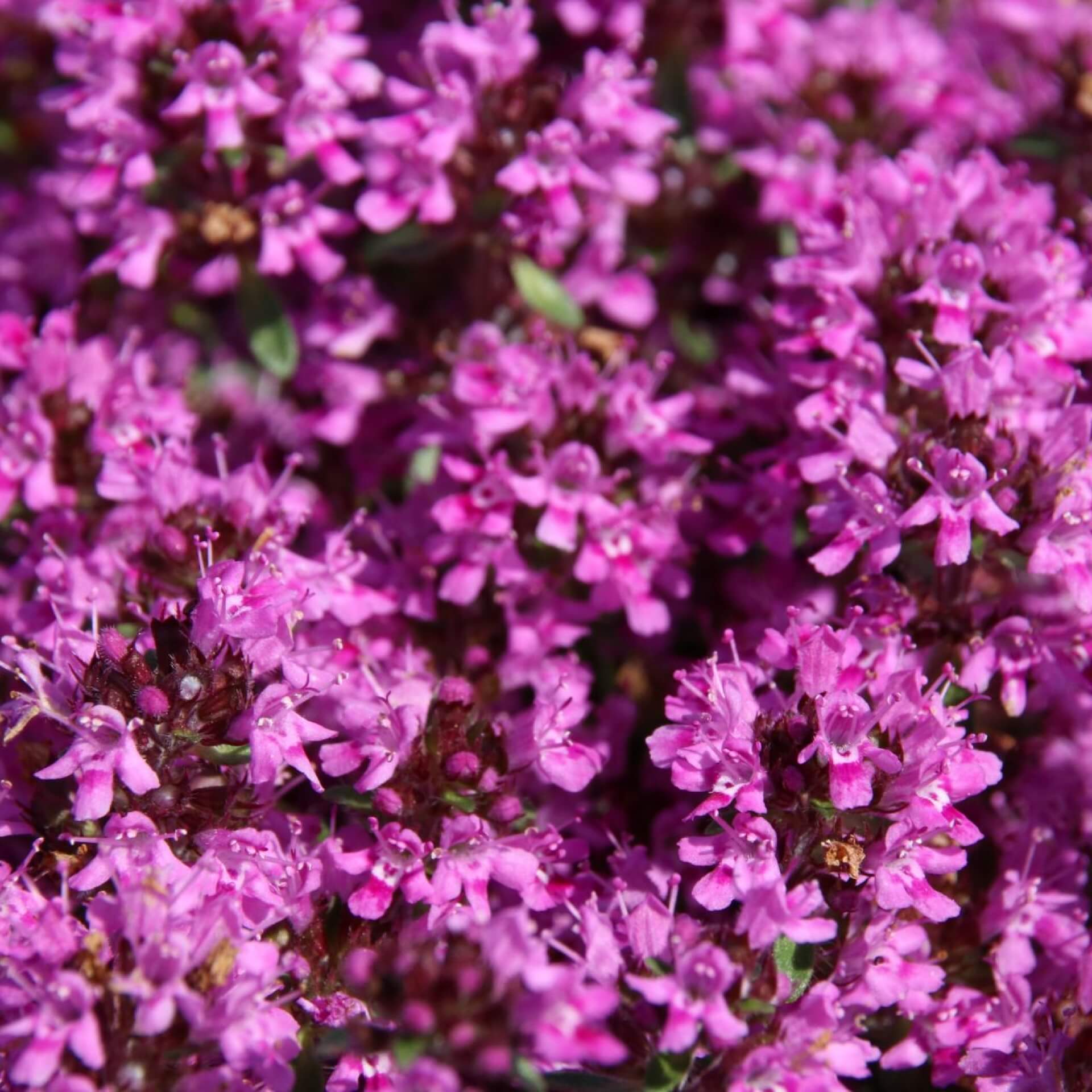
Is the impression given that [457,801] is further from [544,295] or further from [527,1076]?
[544,295]

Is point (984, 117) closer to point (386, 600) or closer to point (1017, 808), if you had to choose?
point (1017, 808)

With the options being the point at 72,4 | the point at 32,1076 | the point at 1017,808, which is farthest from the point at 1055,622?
the point at 72,4

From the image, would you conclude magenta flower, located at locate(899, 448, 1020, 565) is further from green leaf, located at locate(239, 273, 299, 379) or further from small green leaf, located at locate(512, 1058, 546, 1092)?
green leaf, located at locate(239, 273, 299, 379)

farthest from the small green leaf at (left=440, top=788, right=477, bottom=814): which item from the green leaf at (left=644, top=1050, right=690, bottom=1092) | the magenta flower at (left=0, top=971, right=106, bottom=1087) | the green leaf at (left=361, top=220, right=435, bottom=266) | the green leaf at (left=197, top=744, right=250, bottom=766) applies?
the green leaf at (left=361, top=220, right=435, bottom=266)

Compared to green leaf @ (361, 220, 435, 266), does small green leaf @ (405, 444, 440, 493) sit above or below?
below

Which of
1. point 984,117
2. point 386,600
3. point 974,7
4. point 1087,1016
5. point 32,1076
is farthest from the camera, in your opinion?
point 974,7

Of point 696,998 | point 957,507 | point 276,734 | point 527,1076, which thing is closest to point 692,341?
point 957,507

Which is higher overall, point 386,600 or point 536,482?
point 536,482
